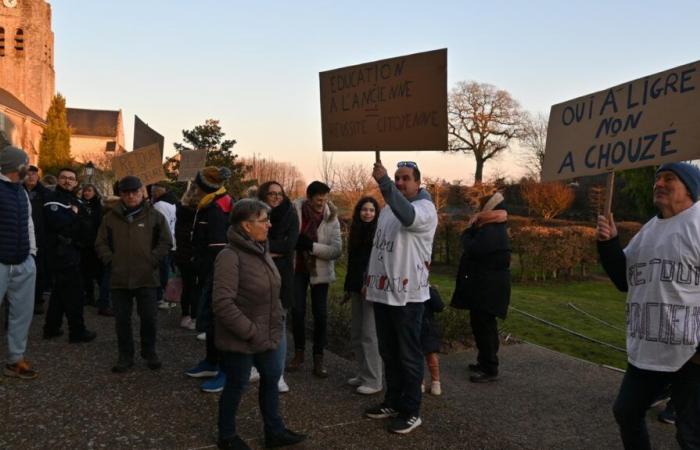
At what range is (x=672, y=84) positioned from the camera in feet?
12.0

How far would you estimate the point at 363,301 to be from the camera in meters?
5.18

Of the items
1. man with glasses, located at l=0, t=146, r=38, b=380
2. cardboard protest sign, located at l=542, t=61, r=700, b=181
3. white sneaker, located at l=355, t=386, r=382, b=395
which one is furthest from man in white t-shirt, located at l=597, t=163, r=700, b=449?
man with glasses, located at l=0, t=146, r=38, b=380

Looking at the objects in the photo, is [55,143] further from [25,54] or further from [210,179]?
[210,179]

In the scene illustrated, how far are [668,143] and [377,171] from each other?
1832mm

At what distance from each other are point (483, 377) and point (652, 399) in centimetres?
254

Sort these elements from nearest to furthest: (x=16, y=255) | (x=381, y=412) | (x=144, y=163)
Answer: (x=381, y=412)
(x=16, y=255)
(x=144, y=163)

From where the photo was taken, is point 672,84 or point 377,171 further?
point 377,171

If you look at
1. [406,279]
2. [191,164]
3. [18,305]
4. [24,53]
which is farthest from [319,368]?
[24,53]

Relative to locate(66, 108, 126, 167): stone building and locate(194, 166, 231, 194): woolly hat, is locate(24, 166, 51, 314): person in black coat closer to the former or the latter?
locate(194, 166, 231, 194): woolly hat

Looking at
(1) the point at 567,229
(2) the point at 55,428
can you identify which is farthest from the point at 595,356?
(1) the point at 567,229

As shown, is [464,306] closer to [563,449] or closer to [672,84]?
[563,449]

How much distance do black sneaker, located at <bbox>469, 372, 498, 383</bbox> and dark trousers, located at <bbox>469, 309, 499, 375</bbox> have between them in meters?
0.03

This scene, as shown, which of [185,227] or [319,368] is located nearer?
[319,368]

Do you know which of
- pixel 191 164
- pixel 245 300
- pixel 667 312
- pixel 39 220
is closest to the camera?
pixel 667 312
